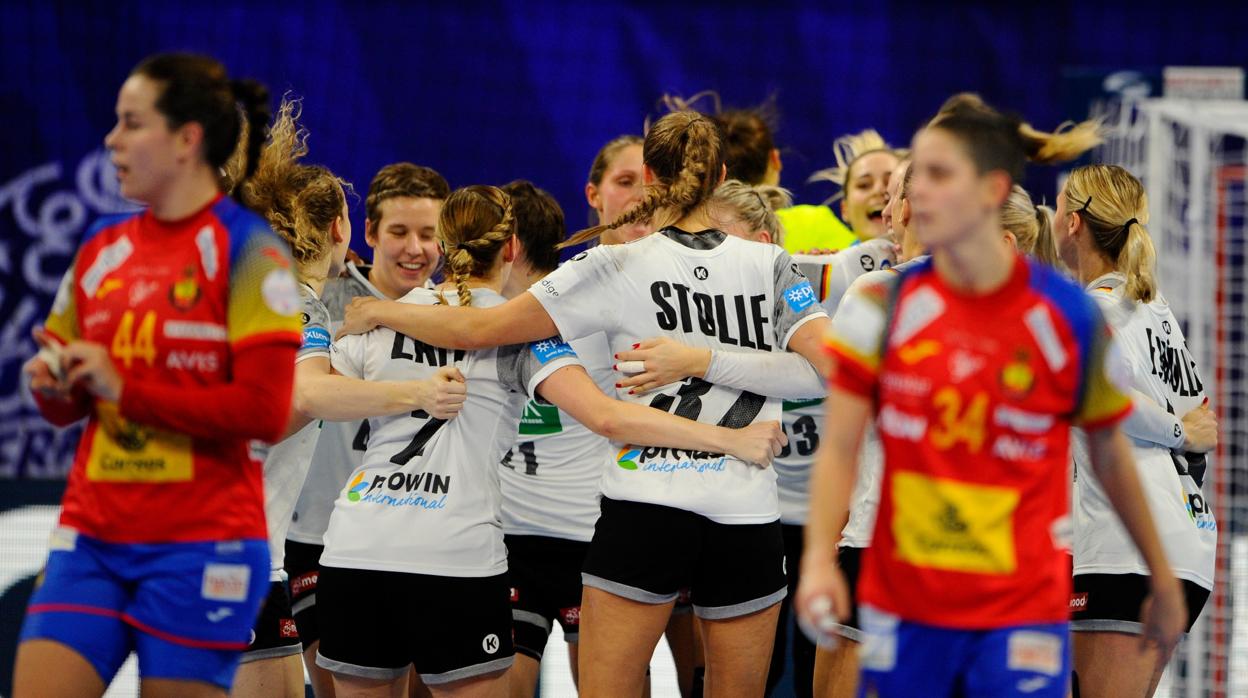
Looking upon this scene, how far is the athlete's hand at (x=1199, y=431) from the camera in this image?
159 inches

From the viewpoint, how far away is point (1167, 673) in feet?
19.9

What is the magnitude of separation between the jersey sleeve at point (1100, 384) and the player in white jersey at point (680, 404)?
1.09 m

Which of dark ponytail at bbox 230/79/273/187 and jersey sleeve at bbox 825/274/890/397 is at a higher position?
dark ponytail at bbox 230/79/273/187

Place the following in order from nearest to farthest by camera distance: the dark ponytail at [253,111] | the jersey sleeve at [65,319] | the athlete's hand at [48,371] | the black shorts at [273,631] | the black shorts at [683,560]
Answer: the athlete's hand at [48,371] → the jersey sleeve at [65,319] → the dark ponytail at [253,111] → the black shorts at [683,560] → the black shorts at [273,631]

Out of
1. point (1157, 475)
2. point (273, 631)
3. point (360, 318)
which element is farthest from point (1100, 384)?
point (273, 631)

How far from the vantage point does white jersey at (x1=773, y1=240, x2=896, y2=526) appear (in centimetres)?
495

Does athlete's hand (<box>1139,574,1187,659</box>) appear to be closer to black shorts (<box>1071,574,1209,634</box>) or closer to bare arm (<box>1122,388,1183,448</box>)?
bare arm (<box>1122,388,1183,448</box>)

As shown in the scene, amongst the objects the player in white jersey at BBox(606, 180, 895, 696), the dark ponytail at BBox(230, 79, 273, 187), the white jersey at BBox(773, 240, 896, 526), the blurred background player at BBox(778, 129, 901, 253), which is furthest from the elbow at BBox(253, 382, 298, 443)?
the blurred background player at BBox(778, 129, 901, 253)

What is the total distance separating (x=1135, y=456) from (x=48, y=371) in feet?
9.42

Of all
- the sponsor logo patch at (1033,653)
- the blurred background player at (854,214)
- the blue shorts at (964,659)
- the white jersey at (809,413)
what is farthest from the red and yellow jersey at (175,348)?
the blurred background player at (854,214)

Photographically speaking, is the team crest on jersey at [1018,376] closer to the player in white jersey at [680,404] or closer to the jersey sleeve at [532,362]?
the player in white jersey at [680,404]

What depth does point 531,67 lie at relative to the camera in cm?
1027

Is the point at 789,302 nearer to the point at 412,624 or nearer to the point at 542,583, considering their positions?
the point at 412,624

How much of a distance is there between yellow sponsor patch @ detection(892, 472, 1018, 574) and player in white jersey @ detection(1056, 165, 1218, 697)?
1448mm
